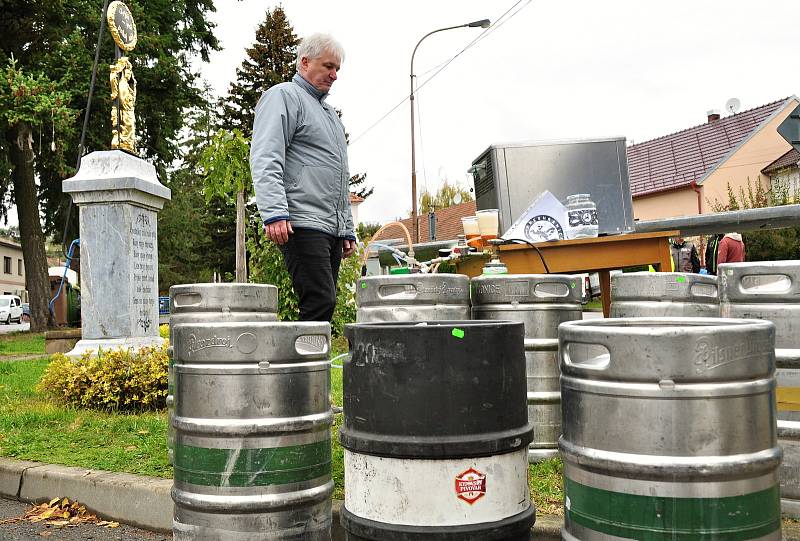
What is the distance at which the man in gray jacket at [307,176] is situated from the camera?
386 centimetres

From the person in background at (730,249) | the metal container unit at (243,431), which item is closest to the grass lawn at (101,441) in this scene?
the metal container unit at (243,431)

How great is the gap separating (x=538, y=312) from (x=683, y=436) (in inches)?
64.7

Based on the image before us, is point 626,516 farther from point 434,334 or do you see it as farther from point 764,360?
point 434,334

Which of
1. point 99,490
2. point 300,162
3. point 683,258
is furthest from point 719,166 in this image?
point 99,490

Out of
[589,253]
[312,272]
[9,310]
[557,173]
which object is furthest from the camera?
[9,310]

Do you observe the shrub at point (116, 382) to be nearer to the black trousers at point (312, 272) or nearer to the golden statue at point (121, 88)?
the black trousers at point (312, 272)

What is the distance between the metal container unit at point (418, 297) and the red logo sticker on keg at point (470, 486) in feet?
4.20

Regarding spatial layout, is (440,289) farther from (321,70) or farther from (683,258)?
(683,258)

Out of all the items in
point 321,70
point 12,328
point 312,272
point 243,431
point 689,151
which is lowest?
point 12,328

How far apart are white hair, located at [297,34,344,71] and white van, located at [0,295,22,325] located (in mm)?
44238

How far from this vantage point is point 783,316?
A: 8.30 ft

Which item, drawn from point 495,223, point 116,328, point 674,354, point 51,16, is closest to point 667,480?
point 674,354

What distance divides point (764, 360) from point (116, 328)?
6.65m

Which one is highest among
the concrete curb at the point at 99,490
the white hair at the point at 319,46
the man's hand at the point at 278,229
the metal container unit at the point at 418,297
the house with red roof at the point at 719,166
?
the house with red roof at the point at 719,166
